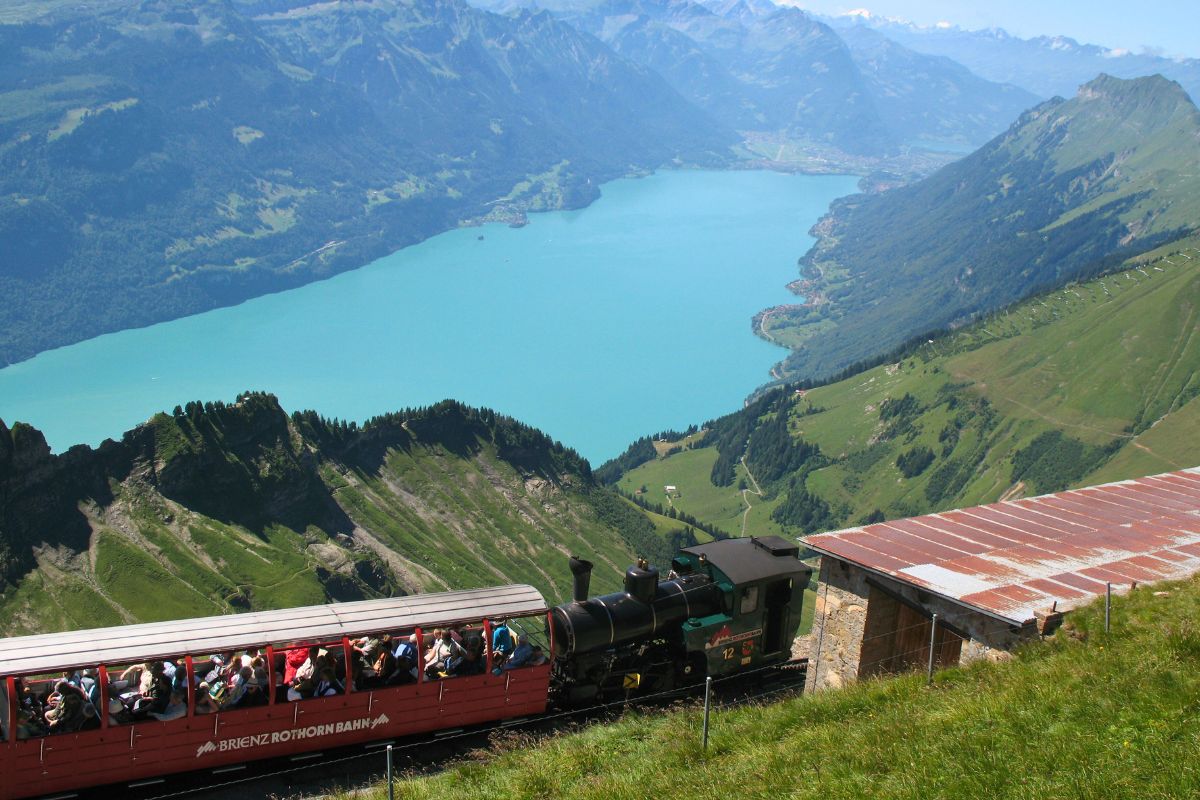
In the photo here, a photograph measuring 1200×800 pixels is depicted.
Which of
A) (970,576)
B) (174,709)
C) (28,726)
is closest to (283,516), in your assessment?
(174,709)

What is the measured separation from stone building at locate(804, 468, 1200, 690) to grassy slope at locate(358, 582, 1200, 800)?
7.18ft

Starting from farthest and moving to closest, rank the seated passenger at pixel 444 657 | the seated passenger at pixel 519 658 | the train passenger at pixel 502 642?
the train passenger at pixel 502 642 → the seated passenger at pixel 519 658 → the seated passenger at pixel 444 657

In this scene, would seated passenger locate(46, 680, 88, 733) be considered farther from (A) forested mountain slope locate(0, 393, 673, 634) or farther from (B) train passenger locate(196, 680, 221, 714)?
(A) forested mountain slope locate(0, 393, 673, 634)

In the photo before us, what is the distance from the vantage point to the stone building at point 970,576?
2536 cm

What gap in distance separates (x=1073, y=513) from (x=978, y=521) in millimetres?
4066

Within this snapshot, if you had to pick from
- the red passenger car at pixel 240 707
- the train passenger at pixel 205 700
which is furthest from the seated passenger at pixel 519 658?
the train passenger at pixel 205 700

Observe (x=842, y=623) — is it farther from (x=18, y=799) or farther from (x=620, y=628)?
(x=18, y=799)

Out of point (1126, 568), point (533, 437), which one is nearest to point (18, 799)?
point (1126, 568)

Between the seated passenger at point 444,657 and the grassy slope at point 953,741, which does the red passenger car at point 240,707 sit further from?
the grassy slope at point 953,741

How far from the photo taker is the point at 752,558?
31812mm

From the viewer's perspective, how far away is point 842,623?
2958cm

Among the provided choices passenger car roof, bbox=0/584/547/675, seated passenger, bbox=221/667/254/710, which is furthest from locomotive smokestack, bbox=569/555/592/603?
seated passenger, bbox=221/667/254/710

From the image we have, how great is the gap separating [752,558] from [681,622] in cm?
345

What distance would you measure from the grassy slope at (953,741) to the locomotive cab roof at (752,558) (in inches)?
296
